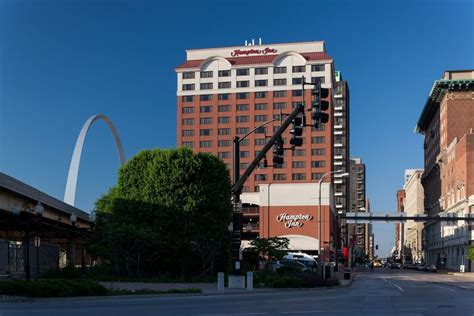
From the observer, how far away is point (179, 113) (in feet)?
484

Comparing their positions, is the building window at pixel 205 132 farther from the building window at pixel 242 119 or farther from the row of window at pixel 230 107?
the building window at pixel 242 119

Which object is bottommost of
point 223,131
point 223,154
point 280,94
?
point 223,154

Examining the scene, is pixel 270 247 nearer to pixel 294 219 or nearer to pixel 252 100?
pixel 294 219

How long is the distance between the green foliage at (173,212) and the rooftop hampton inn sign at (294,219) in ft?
→ 175

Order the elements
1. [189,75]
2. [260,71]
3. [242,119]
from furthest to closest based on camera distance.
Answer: [189,75] → [242,119] → [260,71]

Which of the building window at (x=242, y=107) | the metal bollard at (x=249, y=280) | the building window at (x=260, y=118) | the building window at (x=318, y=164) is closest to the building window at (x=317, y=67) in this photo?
the building window at (x=260, y=118)

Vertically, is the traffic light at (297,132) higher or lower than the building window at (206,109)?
lower

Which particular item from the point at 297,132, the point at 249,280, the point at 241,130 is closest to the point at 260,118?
the point at 241,130

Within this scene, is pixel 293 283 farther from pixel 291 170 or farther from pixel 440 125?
pixel 440 125

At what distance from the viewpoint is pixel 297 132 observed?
22.3 m

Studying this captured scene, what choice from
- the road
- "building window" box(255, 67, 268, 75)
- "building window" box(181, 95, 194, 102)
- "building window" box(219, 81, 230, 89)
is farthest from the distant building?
the road

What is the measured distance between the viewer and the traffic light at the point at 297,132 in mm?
21797

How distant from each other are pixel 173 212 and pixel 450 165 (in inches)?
3563

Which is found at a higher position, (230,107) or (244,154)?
(230,107)
